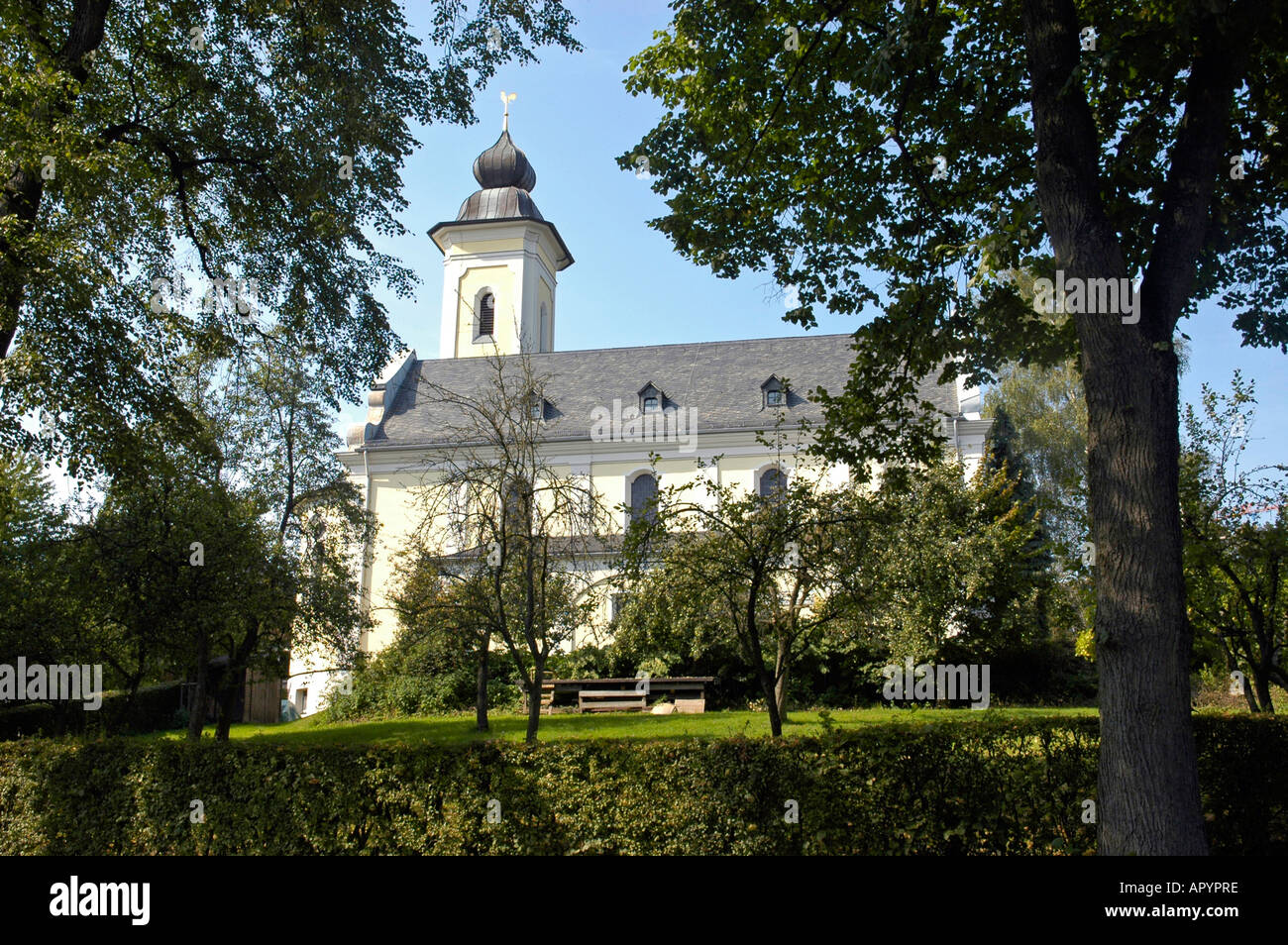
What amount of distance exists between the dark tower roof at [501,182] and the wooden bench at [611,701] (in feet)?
96.8

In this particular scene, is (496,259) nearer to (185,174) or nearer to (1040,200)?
(185,174)

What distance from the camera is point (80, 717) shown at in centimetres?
2181

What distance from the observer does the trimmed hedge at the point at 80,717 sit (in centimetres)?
1961

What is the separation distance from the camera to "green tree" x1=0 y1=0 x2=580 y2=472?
10.5 metres

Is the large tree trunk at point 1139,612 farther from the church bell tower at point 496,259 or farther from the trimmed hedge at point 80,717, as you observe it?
the church bell tower at point 496,259

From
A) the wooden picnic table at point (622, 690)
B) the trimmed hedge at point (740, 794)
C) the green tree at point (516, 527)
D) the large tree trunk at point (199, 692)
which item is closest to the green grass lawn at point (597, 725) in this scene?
the wooden picnic table at point (622, 690)

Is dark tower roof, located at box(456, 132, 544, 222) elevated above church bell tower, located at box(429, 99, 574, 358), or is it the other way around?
dark tower roof, located at box(456, 132, 544, 222)

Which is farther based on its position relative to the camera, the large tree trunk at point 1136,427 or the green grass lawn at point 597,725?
the green grass lawn at point 597,725

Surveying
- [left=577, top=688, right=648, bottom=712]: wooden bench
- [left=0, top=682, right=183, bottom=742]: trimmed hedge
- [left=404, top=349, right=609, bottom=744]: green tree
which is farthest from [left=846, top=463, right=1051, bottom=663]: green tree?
[left=0, top=682, right=183, bottom=742]: trimmed hedge

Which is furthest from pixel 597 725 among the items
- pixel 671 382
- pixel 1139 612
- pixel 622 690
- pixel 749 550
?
pixel 671 382

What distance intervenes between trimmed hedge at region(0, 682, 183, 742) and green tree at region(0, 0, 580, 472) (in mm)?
9066

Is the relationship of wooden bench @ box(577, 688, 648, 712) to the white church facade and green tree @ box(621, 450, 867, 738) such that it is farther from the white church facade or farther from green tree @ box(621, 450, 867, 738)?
green tree @ box(621, 450, 867, 738)

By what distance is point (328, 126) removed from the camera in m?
13.2
